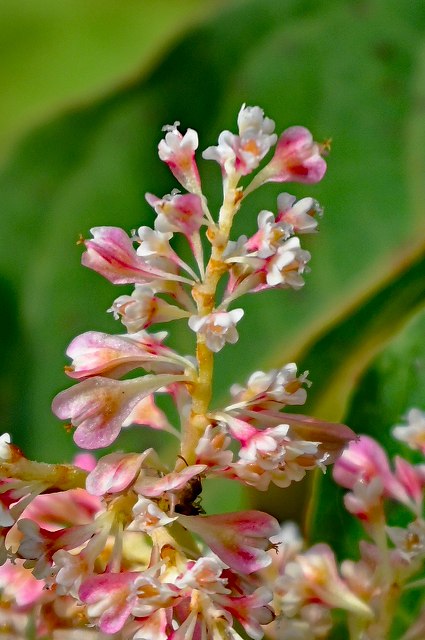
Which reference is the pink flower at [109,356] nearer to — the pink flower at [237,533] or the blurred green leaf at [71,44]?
the pink flower at [237,533]

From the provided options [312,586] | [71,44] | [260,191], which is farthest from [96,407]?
[71,44]

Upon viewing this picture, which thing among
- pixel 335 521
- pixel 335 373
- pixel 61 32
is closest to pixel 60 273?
pixel 335 373

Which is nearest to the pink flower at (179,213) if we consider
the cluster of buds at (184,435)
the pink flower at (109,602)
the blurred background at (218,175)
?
the cluster of buds at (184,435)

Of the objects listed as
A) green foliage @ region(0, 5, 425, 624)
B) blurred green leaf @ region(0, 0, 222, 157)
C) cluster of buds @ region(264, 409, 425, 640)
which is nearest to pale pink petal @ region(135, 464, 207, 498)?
cluster of buds @ region(264, 409, 425, 640)

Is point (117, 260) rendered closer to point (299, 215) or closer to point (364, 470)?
point (299, 215)

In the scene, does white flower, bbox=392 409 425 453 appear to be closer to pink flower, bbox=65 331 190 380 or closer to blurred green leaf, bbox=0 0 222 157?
pink flower, bbox=65 331 190 380
